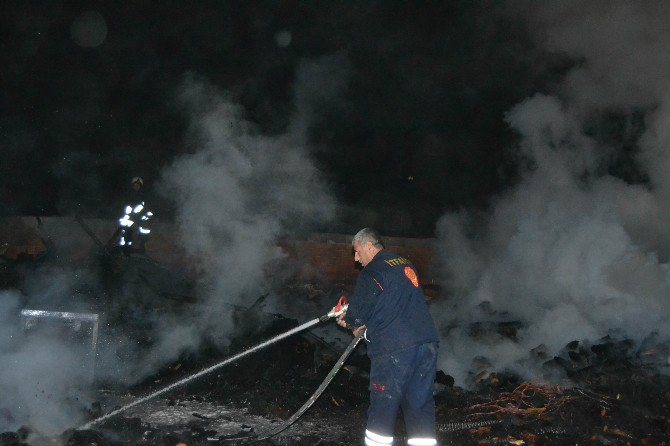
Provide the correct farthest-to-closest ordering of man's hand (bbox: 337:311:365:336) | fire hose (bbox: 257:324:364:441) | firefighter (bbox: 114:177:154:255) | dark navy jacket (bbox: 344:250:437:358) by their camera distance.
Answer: firefighter (bbox: 114:177:154:255) → fire hose (bbox: 257:324:364:441) → man's hand (bbox: 337:311:365:336) → dark navy jacket (bbox: 344:250:437:358)

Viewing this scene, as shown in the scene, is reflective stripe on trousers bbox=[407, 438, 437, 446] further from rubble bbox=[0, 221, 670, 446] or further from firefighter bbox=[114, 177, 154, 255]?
firefighter bbox=[114, 177, 154, 255]

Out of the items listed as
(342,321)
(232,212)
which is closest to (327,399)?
(342,321)

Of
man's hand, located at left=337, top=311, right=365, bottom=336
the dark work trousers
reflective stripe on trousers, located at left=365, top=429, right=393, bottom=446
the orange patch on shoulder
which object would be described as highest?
the orange patch on shoulder

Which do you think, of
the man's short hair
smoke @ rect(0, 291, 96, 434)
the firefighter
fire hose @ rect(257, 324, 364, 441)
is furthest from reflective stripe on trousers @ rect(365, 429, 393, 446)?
the firefighter

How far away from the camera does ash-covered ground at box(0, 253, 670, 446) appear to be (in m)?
4.23

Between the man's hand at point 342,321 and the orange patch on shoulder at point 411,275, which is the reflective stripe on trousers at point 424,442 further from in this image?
the orange patch on shoulder at point 411,275

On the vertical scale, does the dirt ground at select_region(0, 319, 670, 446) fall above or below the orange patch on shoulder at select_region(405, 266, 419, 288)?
below

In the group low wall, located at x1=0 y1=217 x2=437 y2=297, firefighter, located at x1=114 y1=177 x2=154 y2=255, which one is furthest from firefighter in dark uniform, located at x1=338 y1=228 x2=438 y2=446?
low wall, located at x1=0 y1=217 x2=437 y2=297

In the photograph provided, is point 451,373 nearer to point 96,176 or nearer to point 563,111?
point 563,111

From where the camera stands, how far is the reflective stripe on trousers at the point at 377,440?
3184mm

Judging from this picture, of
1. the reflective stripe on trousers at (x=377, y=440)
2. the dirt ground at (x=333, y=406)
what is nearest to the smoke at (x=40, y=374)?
the dirt ground at (x=333, y=406)

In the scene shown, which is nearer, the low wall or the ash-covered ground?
the ash-covered ground

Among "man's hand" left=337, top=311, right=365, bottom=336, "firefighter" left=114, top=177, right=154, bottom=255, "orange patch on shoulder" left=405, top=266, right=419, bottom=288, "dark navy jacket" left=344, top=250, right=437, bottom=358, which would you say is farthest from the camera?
"firefighter" left=114, top=177, right=154, bottom=255

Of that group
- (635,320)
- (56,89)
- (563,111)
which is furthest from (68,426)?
(56,89)
